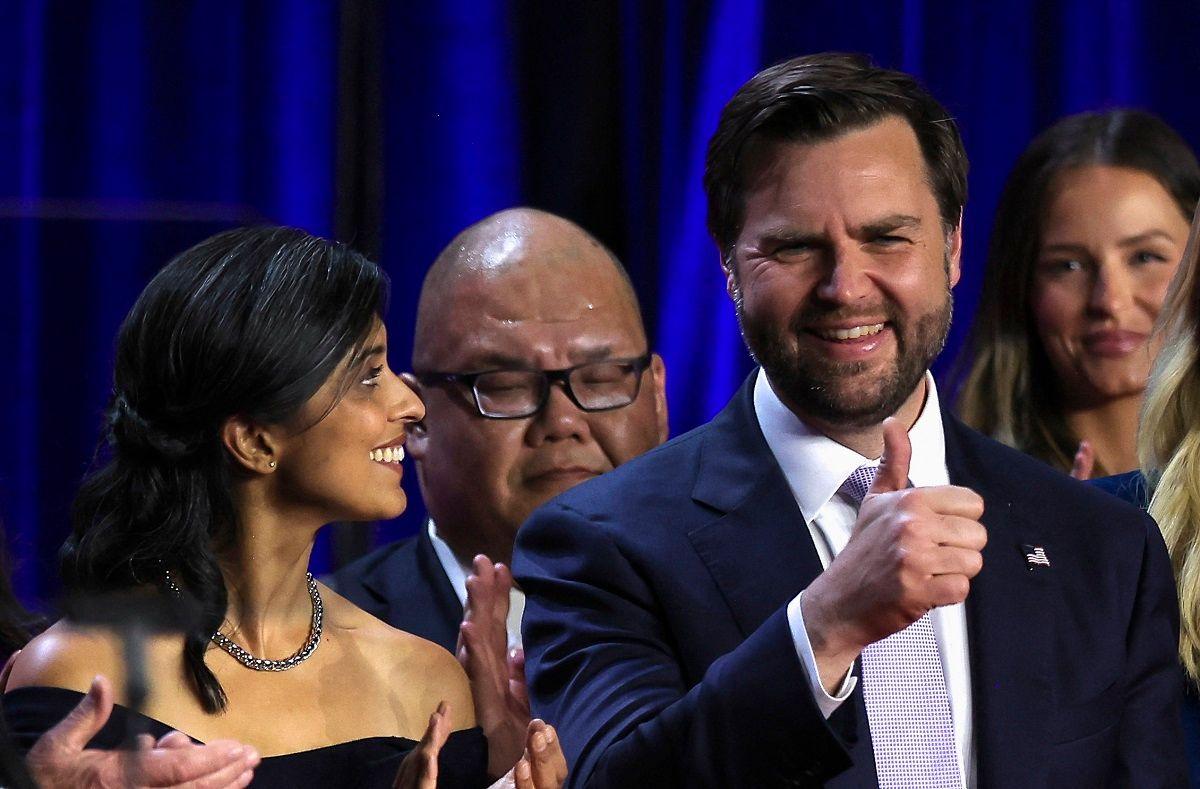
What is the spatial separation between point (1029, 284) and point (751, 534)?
986 mm

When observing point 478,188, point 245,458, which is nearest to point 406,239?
point 478,188

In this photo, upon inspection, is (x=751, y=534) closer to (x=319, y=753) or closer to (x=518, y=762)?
(x=518, y=762)

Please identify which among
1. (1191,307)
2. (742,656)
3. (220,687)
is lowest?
(220,687)

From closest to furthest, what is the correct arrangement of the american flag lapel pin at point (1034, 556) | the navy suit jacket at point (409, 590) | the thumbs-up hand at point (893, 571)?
the thumbs-up hand at point (893, 571) < the american flag lapel pin at point (1034, 556) < the navy suit jacket at point (409, 590)

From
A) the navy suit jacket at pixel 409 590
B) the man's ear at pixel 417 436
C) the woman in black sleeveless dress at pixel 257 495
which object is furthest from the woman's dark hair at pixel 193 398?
the man's ear at pixel 417 436

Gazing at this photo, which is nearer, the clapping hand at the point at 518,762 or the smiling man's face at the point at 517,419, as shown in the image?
the clapping hand at the point at 518,762

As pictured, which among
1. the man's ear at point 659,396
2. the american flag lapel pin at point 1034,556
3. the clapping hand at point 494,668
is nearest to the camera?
the american flag lapel pin at point 1034,556

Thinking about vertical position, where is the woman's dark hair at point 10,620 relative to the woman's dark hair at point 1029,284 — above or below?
below

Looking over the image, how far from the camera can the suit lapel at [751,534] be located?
68.2 inches

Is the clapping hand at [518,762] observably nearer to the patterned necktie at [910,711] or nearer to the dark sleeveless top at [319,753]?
the dark sleeveless top at [319,753]

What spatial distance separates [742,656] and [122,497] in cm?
65

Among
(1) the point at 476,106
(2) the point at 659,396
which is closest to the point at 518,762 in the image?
(2) the point at 659,396

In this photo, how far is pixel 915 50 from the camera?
3.07 meters

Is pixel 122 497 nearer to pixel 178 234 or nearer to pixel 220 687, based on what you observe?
pixel 220 687
